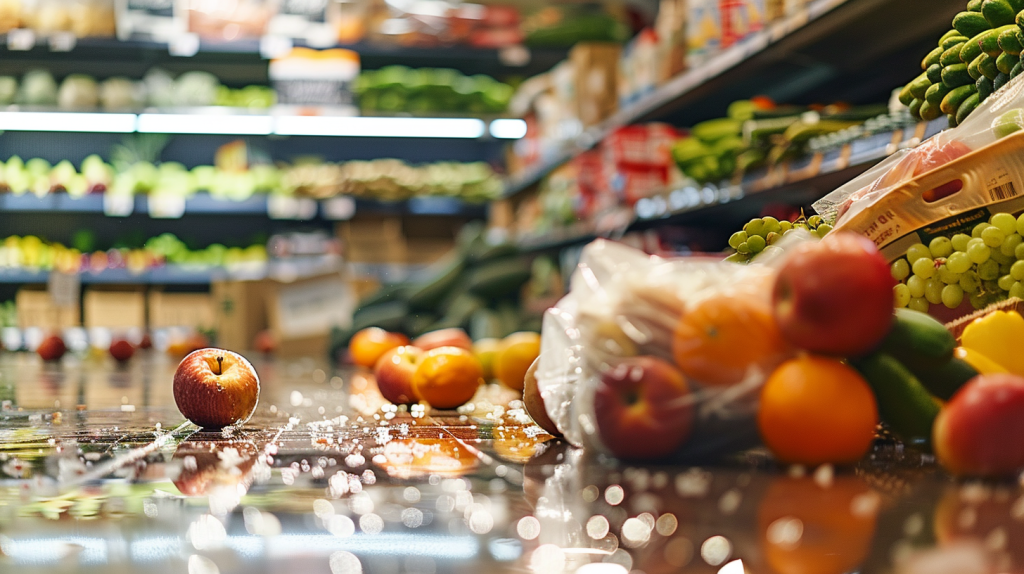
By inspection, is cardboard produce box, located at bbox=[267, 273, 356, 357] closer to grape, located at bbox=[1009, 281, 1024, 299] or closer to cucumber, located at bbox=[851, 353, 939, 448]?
grape, located at bbox=[1009, 281, 1024, 299]

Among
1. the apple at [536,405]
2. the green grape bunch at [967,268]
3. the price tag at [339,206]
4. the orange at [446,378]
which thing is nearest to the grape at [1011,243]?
the green grape bunch at [967,268]

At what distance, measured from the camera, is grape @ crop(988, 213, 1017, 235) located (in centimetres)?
135

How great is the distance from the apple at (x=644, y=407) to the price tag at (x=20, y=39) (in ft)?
21.8

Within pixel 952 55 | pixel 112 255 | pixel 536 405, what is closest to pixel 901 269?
pixel 952 55

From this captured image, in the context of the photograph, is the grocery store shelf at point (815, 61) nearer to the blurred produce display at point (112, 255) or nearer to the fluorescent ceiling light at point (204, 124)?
the fluorescent ceiling light at point (204, 124)

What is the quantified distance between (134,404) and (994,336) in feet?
6.32

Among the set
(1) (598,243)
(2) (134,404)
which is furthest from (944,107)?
(2) (134,404)

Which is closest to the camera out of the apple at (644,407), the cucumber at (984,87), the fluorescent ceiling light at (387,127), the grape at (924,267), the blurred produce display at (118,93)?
the apple at (644,407)

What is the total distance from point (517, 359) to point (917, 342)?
4.78 feet

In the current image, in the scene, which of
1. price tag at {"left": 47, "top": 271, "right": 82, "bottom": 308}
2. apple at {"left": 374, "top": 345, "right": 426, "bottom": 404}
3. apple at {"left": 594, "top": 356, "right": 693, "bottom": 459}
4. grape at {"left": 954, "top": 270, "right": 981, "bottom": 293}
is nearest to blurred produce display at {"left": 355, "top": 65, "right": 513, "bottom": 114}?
price tag at {"left": 47, "top": 271, "right": 82, "bottom": 308}

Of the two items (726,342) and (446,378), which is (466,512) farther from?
(446,378)

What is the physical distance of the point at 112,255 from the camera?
279 inches

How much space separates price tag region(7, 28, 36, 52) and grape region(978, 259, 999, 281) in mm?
6706

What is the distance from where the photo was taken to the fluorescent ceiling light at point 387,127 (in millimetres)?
6988
